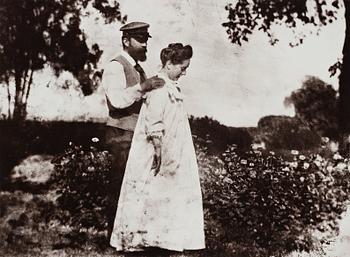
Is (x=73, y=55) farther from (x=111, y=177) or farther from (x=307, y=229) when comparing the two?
(x=307, y=229)

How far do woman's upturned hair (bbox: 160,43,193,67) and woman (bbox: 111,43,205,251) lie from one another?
0.59ft

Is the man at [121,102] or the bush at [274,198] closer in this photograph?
the man at [121,102]

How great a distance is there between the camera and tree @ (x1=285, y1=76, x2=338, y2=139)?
4363 mm

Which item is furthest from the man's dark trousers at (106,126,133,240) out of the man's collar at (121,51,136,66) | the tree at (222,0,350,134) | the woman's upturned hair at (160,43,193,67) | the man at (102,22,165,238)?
Result: the tree at (222,0,350,134)

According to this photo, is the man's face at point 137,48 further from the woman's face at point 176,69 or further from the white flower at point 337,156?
the white flower at point 337,156

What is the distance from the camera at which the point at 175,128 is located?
4.13 meters

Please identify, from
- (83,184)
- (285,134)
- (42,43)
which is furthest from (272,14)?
→ (83,184)

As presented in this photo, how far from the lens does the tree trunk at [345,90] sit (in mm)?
4383

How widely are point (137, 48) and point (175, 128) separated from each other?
2.08 ft

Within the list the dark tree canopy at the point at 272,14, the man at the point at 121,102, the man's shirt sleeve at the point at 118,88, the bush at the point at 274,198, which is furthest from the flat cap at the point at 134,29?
the bush at the point at 274,198

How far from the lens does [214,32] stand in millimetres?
4262

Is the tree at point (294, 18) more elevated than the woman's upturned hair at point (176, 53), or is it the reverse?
the tree at point (294, 18)

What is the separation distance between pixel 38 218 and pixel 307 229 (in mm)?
1942

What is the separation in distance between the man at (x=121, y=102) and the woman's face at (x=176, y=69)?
9 centimetres
